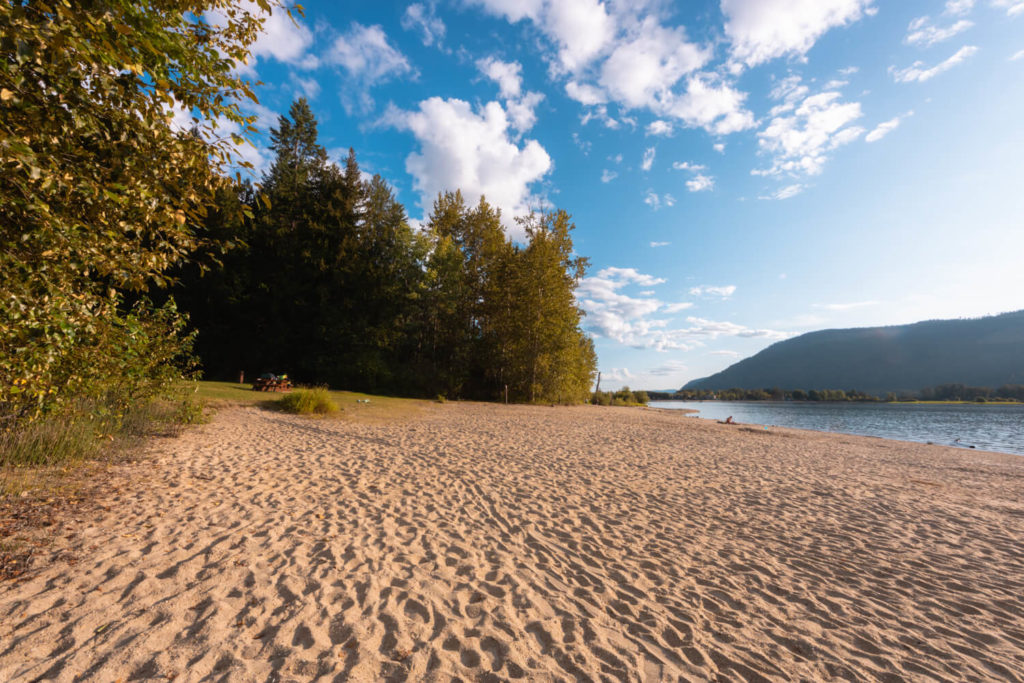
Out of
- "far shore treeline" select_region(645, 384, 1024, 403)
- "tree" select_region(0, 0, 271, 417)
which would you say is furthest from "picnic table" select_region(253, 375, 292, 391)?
"far shore treeline" select_region(645, 384, 1024, 403)

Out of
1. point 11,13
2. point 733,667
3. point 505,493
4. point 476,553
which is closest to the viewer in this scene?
point 11,13

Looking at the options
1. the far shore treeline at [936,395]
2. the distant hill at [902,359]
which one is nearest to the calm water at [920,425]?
Answer: the far shore treeline at [936,395]

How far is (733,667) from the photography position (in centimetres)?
273

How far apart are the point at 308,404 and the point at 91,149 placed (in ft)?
38.3

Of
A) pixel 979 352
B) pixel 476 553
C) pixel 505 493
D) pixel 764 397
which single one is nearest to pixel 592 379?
pixel 505 493

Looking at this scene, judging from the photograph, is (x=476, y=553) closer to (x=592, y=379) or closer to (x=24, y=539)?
(x=24, y=539)

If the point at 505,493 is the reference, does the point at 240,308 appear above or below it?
above

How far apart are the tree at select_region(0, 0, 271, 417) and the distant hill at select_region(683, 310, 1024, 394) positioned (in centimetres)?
12458

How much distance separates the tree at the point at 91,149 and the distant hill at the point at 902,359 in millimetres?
124578

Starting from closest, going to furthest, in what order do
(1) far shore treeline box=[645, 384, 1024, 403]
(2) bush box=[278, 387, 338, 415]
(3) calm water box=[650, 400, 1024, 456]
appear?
(2) bush box=[278, 387, 338, 415]
(3) calm water box=[650, 400, 1024, 456]
(1) far shore treeline box=[645, 384, 1024, 403]

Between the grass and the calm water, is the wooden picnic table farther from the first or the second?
the calm water

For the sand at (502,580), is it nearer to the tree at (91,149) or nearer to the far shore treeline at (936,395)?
the tree at (91,149)

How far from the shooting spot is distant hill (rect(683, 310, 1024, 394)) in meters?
86.9

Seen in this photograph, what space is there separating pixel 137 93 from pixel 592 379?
32.0 meters
